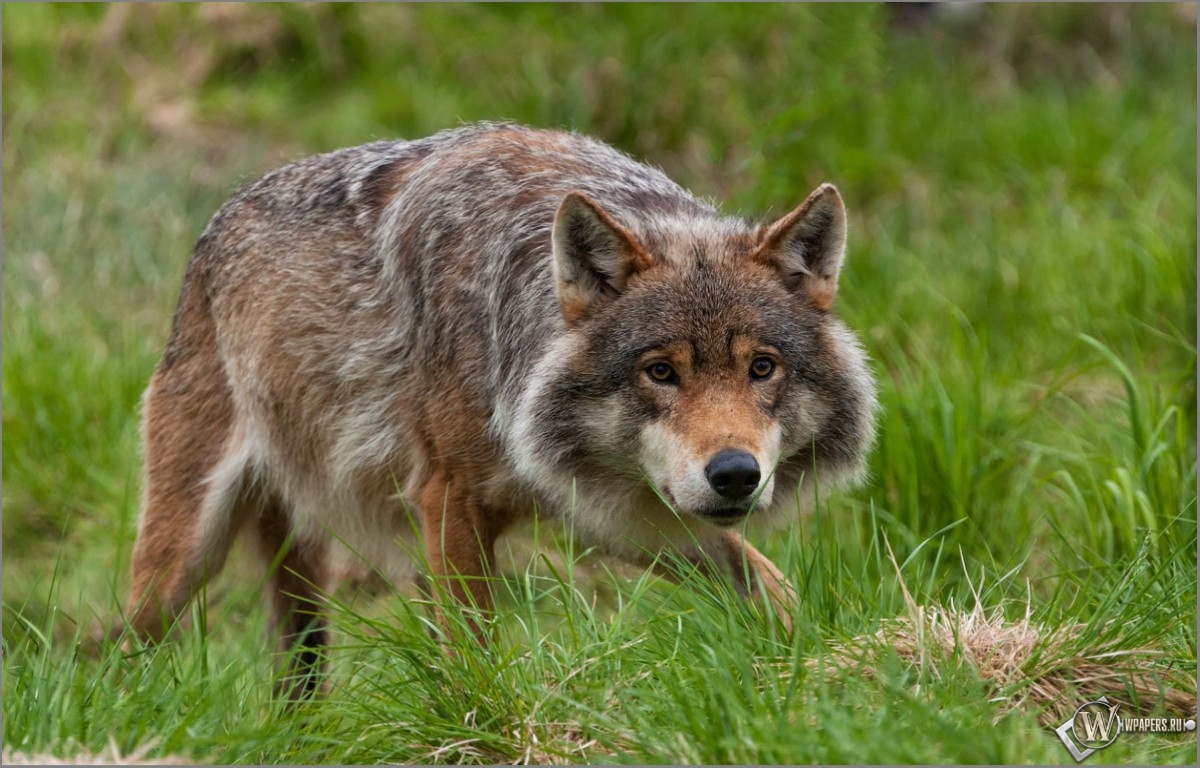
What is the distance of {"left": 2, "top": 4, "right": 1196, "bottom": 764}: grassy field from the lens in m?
3.95

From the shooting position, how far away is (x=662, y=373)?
4.64m

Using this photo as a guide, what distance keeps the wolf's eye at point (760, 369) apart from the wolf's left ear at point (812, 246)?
0.40m

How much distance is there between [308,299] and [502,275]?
1014mm

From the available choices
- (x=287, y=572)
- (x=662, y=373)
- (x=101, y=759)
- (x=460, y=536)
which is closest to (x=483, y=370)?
(x=460, y=536)

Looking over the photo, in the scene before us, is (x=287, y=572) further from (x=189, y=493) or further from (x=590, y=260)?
(x=590, y=260)

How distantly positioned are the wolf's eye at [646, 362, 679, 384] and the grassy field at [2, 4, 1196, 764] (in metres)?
0.68

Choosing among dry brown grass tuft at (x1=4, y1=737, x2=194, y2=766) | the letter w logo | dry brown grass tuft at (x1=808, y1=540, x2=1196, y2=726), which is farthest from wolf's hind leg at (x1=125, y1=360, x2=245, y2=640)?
the letter w logo

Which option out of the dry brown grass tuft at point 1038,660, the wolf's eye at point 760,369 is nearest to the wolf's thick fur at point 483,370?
the wolf's eye at point 760,369

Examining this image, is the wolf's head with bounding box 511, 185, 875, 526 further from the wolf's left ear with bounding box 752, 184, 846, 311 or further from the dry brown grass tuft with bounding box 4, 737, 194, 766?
the dry brown grass tuft with bounding box 4, 737, 194, 766

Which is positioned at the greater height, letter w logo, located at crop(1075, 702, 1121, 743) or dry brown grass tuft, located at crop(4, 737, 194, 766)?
dry brown grass tuft, located at crop(4, 737, 194, 766)

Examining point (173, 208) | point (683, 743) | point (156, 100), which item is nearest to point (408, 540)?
point (683, 743)

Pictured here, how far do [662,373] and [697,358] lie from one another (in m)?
0.12

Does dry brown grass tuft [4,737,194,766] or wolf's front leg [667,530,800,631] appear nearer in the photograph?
dry brown grass tuft [4,737,194,766]

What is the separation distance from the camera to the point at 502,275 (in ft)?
17.1
